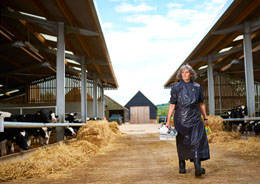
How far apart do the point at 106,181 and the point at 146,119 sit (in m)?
42.6

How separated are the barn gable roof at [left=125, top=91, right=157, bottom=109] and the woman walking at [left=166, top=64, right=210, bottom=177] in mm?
49015

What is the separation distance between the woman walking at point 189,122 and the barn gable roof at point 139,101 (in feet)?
161

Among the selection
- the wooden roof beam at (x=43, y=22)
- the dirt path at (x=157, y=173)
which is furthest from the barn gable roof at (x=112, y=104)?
the dirt path at (x=157, y=173)

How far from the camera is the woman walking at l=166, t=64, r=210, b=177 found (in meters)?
4.35

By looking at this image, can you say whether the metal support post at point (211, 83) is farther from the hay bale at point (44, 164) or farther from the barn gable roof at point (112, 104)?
the barn gable roof at point (112, 104)

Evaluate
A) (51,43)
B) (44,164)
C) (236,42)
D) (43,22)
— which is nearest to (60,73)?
(43,22)

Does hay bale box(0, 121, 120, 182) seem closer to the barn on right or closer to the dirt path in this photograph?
the dirt path

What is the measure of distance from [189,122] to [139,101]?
162 feet

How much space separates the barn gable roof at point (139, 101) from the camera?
176 feet

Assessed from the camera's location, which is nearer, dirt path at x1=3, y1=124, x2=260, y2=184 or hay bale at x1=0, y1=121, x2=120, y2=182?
dirt path at x1=3, y1=124, x2=260, y2=184

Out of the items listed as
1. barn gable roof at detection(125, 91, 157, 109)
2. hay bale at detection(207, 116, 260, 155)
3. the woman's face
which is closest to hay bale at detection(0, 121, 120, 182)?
the woman's face

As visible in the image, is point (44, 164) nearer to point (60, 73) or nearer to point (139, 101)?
point (60, 73)

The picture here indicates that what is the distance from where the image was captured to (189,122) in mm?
4445

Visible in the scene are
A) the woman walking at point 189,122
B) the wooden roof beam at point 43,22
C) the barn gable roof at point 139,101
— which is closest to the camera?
the woman walking at point 189,122
